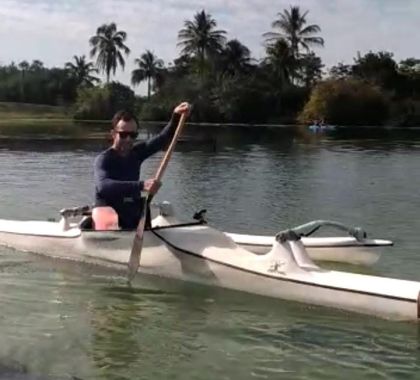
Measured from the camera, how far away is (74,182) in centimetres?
2248

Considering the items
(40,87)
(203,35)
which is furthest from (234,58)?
(40,87)

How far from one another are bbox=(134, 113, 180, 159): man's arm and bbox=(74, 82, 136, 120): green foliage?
7487 centimetres

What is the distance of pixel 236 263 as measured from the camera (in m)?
8.81

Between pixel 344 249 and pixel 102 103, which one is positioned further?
pixel 102 103

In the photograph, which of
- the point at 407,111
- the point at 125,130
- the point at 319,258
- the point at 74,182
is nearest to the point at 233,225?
the point at 319,258

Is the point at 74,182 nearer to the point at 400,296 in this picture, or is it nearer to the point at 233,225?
the point at 233,225

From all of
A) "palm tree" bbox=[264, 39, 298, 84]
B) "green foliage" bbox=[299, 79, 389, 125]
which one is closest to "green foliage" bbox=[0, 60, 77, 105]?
"palm tree" bbox=[264, 39, 298, 84]

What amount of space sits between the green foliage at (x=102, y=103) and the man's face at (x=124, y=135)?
75.3 meters

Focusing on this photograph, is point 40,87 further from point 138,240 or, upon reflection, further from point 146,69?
point 138,240

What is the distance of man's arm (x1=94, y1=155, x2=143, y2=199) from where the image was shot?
9243mm

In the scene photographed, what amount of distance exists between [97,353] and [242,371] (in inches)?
50.7

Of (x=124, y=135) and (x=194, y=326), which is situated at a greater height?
(x=124, y=135)

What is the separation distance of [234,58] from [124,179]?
74.0 meters

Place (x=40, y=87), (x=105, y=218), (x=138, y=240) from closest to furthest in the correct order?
1. (x=138, y=240)
2. (x=105, y=218)
3. (x=40, y=87)
